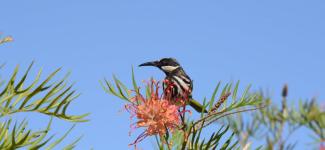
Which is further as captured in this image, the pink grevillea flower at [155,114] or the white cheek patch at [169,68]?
the white cheek patch at [169,68]

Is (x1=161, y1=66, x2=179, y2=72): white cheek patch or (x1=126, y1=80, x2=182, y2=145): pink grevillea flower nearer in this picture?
(x1=126, y1=80, x2=182, y2=145): pink grevillea flower

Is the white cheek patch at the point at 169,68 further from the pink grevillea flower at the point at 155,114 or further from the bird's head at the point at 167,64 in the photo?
the pink grevillea flower at the point at 155,114

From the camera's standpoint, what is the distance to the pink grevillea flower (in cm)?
175

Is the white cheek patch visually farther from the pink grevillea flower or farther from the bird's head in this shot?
the pink grevillea flower

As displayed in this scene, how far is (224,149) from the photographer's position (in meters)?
1.77

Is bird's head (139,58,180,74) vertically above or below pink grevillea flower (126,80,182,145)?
above

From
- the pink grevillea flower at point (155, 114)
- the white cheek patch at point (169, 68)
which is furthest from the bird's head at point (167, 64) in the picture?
the pink grevillea flower at point (155, 114)

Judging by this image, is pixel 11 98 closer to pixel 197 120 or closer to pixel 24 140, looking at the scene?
pixel 24 140

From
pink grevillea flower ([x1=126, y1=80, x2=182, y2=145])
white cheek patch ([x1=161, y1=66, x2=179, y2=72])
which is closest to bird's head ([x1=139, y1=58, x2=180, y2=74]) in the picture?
white cheek patch ([x1=161, y1=66, x2=179, y2=72])

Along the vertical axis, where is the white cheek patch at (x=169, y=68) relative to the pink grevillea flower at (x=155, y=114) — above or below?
above

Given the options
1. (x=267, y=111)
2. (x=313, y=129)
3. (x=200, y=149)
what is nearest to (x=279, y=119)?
(x=267, y=111)

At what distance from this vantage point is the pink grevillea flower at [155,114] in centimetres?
175

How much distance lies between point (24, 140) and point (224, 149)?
0.66 metres

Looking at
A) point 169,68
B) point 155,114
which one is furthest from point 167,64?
point 155,114
